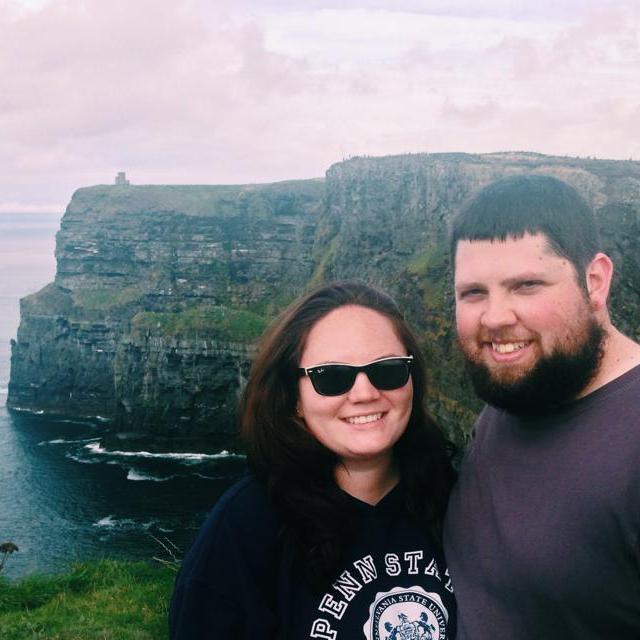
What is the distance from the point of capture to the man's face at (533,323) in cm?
411

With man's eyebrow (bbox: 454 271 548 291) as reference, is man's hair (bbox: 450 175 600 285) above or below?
above

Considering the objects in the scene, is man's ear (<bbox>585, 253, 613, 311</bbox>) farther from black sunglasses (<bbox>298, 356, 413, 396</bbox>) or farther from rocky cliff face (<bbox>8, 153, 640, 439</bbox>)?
rocky cliff face (<bbox>8, 153, 640, 439</bbox>)

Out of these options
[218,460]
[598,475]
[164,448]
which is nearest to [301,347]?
[598,475]

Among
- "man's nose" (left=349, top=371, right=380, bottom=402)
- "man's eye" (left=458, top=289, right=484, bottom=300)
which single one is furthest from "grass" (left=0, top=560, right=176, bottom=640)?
"man's eye" (left=458, top=289, right=484, bottom=300)

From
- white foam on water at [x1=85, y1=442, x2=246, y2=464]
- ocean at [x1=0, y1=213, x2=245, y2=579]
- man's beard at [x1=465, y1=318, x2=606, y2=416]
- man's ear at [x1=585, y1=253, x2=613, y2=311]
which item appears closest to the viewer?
man's beard at [x1=465, y1=318, x2=606, y2=416]

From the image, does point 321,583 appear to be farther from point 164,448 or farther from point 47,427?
point 47,427

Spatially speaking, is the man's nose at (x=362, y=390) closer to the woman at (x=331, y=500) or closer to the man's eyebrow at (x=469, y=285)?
the woman at (x=331, y=500)

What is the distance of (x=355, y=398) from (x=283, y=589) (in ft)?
3.99

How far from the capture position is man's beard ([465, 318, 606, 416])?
4070mm

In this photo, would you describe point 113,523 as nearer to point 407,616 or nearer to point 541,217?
point 407,616

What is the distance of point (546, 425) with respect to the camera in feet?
13.9

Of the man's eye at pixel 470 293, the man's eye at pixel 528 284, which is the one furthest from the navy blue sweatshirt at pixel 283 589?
the man's eye at pixel 528 284

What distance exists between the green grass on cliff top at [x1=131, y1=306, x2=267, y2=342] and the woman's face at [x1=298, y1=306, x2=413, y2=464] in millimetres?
84339

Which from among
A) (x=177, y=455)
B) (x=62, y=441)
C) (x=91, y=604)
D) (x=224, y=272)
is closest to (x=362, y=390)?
(x=91, y=604)
